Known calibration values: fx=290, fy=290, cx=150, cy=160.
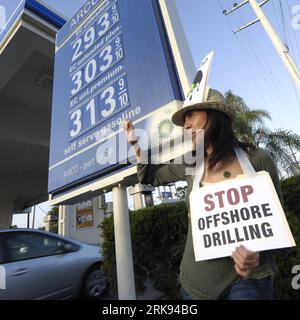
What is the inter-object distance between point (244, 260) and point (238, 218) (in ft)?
0.57

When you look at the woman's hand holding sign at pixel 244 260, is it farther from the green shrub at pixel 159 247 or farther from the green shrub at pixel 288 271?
the green shrub at pixel 159 247

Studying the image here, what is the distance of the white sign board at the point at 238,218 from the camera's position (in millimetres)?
1147

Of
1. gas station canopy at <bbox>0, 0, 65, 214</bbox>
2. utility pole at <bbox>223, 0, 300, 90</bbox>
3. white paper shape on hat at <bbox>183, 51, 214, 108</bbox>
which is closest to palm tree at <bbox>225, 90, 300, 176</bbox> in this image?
utility pole at <bbox>223, 0, 300, 90</bbox>

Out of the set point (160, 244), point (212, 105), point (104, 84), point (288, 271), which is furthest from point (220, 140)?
point (160, 244)

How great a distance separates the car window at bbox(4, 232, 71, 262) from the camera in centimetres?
397

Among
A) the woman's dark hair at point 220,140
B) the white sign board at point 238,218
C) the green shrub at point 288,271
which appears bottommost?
the green shrub at point 288,271

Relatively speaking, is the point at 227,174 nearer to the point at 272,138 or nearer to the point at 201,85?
the point at 201,85

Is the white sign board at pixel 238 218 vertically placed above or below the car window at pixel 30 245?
below

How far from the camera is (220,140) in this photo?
1424 mm

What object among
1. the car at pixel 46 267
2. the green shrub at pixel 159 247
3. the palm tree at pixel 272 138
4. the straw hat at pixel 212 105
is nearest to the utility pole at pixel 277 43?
the palm tree at pixel 272 138

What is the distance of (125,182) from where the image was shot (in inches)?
86.9

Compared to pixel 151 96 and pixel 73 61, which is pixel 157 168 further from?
pixel 73 61

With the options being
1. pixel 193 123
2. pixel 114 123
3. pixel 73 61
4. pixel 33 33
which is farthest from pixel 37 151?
pixel 193 123

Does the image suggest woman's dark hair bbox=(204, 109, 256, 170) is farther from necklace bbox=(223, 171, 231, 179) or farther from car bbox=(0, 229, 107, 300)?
car bbox=(0, 229, 107, 300)
